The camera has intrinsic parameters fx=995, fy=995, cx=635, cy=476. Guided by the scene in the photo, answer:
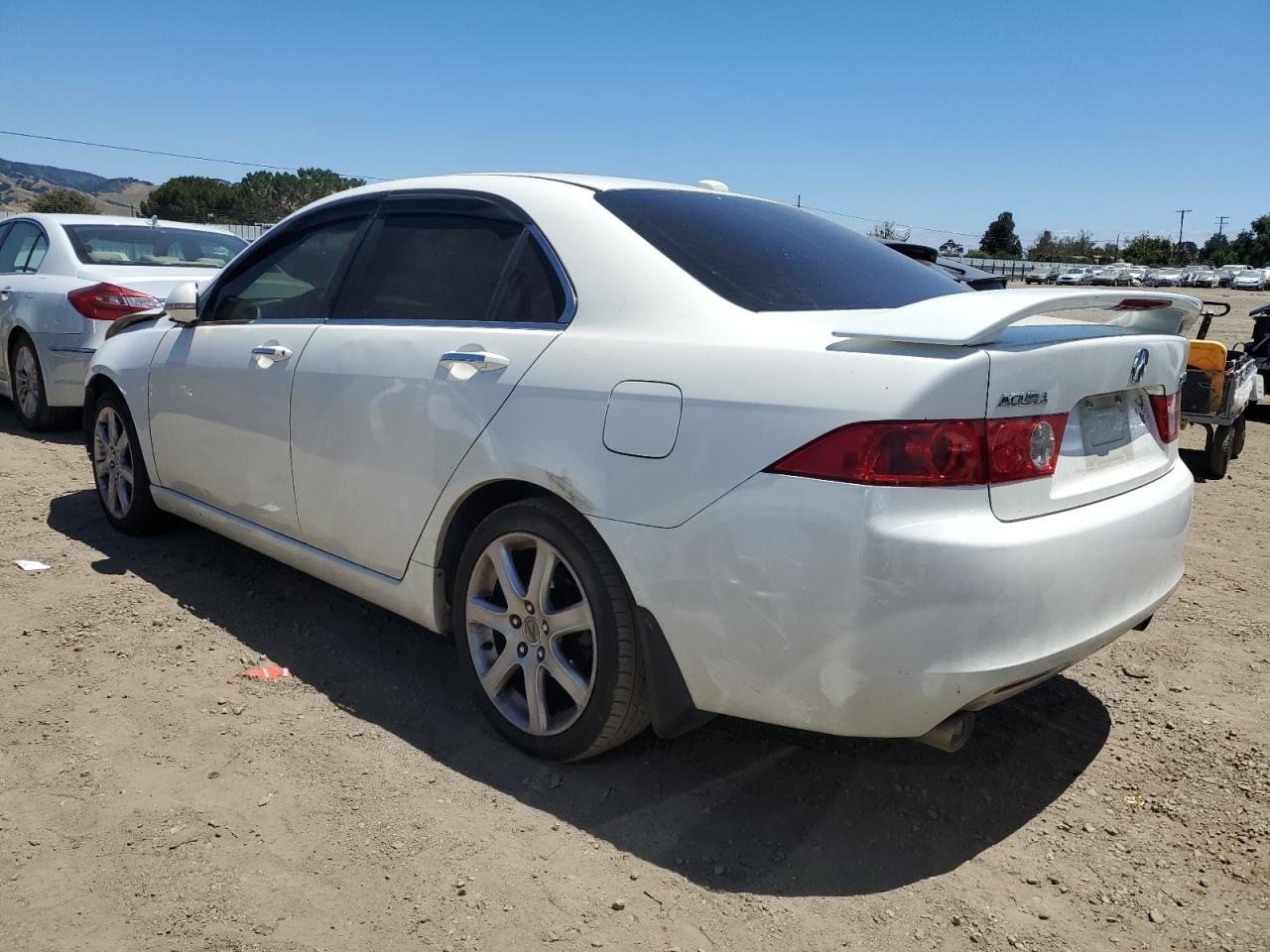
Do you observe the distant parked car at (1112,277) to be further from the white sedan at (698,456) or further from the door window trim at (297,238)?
the white sedan at (698,456)

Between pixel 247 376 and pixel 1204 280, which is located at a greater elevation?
pixel 1204 280

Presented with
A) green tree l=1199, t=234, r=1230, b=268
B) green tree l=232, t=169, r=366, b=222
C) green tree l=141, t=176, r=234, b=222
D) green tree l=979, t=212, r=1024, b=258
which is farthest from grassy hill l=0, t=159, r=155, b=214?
green tree l=1199, t=234, r=1230, b=268

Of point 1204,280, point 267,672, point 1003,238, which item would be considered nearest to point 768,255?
point 267,672

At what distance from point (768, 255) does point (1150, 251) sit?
12545 centimetres

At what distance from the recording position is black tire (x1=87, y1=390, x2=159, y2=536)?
15.5 ft

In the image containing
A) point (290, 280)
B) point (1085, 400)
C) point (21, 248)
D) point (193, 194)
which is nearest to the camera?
point (1085, 400)

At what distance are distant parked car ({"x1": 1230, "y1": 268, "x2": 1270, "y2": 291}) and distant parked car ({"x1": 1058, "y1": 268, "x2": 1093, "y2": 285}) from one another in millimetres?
10246

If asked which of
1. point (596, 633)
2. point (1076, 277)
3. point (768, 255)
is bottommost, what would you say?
point (596, 633)

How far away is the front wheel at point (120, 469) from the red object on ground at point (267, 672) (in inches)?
61.8

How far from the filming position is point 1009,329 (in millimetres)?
2578

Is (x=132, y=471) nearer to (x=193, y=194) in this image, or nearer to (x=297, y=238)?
(x=297, y=238)

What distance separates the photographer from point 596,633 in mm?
2670

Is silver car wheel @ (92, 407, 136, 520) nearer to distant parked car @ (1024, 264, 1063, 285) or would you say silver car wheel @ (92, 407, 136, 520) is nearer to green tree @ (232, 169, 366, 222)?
green tree @ (232, 169, 366, 222)

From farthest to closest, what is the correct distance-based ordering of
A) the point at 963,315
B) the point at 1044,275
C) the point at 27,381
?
the point at 1044,275
the point at 27,381
the point at 963,315
